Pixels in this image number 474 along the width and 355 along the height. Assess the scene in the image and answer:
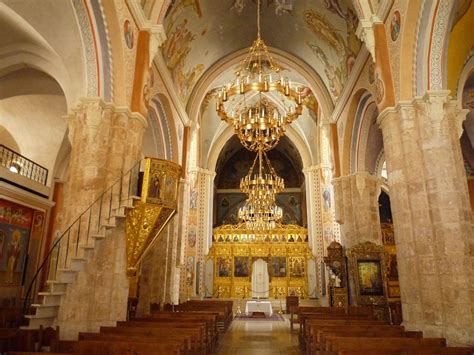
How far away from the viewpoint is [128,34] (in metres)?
8.66

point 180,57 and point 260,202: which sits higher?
point 180,57

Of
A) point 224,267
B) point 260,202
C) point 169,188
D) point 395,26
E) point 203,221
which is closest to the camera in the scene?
point 169,188

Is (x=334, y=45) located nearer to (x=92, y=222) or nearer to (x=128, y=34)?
(x=128, y=34)

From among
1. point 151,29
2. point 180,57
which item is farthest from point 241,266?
point 151,29

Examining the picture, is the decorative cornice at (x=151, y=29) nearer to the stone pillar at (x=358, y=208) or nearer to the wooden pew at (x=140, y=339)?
Result: the wooden pew at (x=140, y=339)

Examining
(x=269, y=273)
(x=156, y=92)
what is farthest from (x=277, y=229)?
(x=156, y=92)

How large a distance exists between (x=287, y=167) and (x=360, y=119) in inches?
647

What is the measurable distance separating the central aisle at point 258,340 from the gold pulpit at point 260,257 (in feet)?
28.0

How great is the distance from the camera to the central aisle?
727cm

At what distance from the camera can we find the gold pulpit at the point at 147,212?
7.43 m

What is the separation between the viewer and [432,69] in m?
7.49

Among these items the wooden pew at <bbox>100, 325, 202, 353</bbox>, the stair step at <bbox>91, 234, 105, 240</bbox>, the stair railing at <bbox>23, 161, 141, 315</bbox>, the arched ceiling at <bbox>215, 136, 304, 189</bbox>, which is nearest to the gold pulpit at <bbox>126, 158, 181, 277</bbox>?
the stair railing at <bbox>23, 161, 141, 315</bbox>

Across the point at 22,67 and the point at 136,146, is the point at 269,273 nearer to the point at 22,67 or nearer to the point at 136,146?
the point at 136,146

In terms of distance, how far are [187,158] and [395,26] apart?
8.86m
